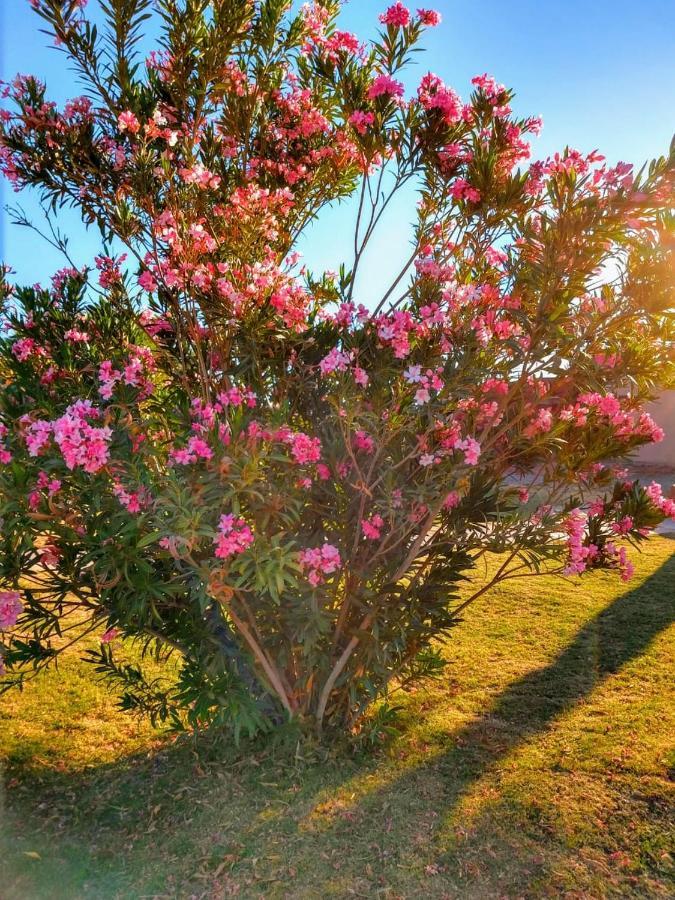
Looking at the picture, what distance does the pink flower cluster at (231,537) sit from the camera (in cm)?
211

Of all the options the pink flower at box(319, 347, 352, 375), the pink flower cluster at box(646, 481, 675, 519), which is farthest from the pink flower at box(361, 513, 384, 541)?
the pink flower cluster at box(646, 481, 675, 519)

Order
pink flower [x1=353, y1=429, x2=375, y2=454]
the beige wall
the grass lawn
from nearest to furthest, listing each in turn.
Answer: the grass lawn → pink flower [x1=353, y1=429, x2=375, y2=454] → the beige wall

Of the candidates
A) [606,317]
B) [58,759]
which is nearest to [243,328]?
[606,317]

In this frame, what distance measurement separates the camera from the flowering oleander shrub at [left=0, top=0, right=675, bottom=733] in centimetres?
233

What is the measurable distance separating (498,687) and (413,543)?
5.10 feet

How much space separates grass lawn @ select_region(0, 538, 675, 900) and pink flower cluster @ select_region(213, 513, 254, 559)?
1.19 metres

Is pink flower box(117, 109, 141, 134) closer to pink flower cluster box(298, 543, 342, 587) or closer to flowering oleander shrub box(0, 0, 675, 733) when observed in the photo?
flowering oleander shrub box(0, 0, 675, 733)

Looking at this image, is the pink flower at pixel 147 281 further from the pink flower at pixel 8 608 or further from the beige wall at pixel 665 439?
the beige wall at pixel 665 439

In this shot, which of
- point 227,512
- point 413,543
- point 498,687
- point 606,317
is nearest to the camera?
point 227,512

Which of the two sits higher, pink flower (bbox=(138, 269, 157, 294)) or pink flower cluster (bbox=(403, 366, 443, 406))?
pink flower (bbox=(138, 269, 157, 294))

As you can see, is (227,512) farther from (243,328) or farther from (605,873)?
(605,873)

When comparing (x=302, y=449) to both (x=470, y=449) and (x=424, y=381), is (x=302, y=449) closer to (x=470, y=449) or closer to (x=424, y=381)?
(x=424, y=381)

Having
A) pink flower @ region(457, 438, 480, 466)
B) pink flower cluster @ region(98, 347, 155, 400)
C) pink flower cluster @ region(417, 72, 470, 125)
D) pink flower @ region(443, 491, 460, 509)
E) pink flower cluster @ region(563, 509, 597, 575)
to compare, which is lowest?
pink flower cluster @ region(563, 509, 597, 575)

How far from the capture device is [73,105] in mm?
2666
